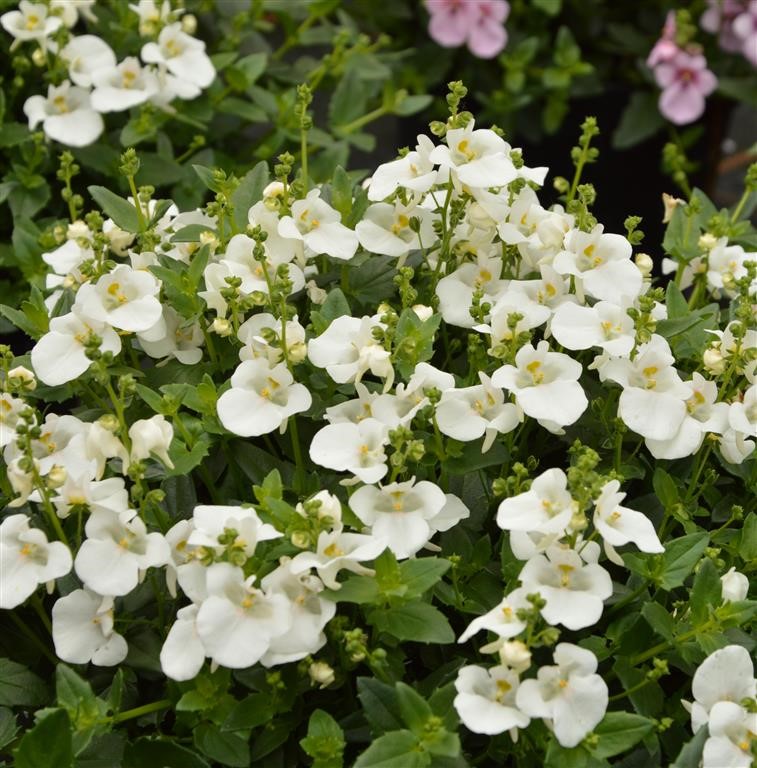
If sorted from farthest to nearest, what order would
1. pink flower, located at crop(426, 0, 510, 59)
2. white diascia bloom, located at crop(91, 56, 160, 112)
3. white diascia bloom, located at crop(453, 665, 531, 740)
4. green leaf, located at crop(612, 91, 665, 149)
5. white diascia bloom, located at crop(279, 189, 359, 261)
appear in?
Answer: green leaf, located at crop(612, 91, 665, 149), pink flower, located at crop(426, 0, 510, 59), white diascia bloom, located at crop(91, 56, 160, 112), white diascia bloom, located at crop(279, 189, 359, 261), white diascia bloom, located at crop(453, 665, 531, 740)

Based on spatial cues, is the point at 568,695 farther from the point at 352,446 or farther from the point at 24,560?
the point at 24,560

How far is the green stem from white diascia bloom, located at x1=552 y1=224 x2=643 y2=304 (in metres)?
0.40

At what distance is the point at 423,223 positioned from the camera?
96 centimetres

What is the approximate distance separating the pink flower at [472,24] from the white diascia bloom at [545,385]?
4.23ft

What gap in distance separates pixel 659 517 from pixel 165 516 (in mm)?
353

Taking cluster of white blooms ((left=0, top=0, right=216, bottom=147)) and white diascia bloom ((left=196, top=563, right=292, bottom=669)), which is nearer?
white diascia bloom ((left=196, top=563, right=292, bottom=669))

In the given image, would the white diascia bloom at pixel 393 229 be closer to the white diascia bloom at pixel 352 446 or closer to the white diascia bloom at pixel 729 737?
the white diascia bloom at pixel 352 446

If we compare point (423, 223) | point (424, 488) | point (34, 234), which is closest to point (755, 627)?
point (424, 488)

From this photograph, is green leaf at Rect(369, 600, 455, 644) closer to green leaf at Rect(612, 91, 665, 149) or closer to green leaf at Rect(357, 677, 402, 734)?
green leaf at Rect(357, 677, 402, 734)

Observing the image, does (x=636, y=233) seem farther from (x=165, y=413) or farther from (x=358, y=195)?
(x=165, y=413)

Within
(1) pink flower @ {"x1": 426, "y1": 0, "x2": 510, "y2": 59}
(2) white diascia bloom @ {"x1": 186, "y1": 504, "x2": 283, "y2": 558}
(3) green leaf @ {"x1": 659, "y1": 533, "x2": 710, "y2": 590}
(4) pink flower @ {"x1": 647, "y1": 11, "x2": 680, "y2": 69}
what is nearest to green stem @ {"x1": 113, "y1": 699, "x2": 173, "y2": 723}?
(2) white diascia bloom @ {"x1": 186, "y1": 504, "x2": 283, "y2": 558}

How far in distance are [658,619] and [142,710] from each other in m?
0.33

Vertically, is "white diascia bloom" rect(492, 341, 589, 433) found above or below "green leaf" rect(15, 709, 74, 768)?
above

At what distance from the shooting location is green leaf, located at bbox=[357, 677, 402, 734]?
72 centimetres
